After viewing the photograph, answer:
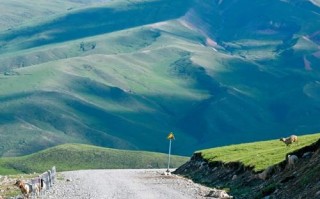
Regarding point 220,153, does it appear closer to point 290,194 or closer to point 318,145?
point 318,145

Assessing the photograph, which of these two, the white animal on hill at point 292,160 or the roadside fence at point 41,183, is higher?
the white animal on hill at point 292,160

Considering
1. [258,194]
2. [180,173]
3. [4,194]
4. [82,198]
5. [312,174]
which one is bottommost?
[180,173]

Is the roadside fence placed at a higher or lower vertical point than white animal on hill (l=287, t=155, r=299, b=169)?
lower

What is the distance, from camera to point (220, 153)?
11225 centimetres

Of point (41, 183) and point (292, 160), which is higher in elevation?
point (292, 160)

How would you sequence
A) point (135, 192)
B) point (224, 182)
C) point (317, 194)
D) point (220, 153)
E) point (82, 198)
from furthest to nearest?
point (220, 153), point (224, 182), point (135, 192), point (82, 198), point (317, 194)

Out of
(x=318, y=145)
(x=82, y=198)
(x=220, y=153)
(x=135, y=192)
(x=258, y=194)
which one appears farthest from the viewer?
(x=220, y=153)

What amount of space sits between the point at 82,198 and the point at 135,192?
7710 millimetres

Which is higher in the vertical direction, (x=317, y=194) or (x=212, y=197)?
(x=317, y=194)

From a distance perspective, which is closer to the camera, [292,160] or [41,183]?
[292,160]

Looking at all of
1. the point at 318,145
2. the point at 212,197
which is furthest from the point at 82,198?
the point at 318,145

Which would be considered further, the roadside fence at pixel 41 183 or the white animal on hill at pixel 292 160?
the roadside fence at pixel 41 183

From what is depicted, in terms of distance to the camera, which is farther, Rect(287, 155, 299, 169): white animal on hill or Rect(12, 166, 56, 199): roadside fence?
Rect(12, 166, 56, 199): roadside fence

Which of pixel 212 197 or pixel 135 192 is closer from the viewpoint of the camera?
pixel 212 197
